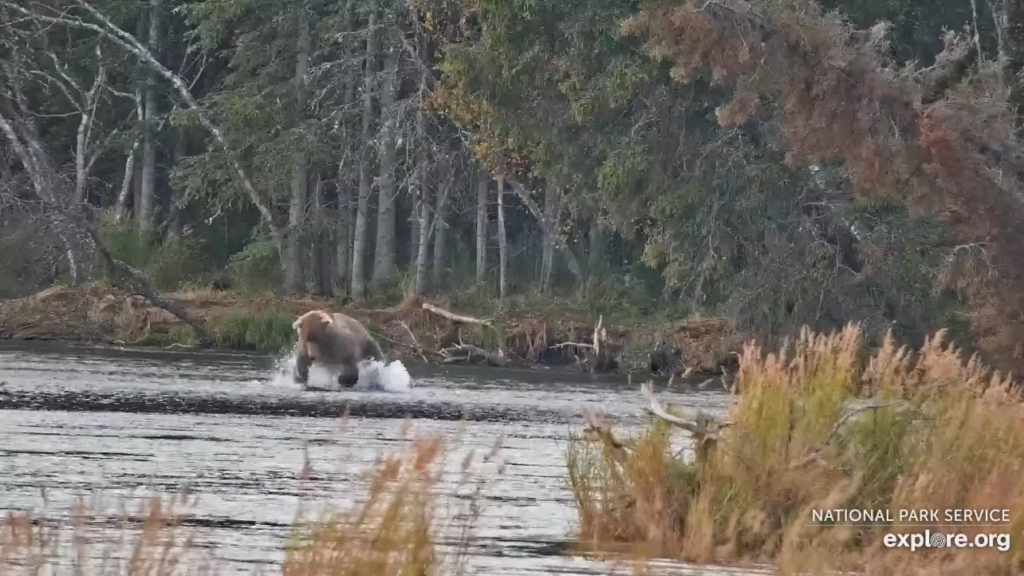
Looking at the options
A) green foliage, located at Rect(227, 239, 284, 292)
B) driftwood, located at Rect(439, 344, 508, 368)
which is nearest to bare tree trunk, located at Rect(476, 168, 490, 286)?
green foliage, located at Rect(227, 239, 284, 292)

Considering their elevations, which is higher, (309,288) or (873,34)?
(873,34)

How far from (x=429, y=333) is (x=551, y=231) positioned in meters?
8.49

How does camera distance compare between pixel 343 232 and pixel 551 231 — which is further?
pixel 343 232

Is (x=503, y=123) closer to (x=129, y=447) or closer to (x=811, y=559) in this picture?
(x=129, y=447)

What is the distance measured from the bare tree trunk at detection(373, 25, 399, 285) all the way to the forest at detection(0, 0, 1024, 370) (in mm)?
84

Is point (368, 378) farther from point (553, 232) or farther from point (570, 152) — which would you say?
point (553, 232)

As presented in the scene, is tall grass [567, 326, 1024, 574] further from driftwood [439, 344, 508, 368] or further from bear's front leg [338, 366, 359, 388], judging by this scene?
driftwood [439, 344, 508, 368]

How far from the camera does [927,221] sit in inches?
1237

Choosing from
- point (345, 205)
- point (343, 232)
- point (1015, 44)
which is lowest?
point (343, 232)

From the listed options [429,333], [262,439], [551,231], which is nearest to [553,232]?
[551,231]

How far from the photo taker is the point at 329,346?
2330 centimetres

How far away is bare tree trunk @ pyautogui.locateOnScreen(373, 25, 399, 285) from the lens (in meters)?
38.1

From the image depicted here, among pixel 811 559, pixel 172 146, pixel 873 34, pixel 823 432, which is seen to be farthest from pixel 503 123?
pixel 811 559

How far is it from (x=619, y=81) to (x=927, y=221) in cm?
588
